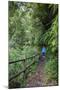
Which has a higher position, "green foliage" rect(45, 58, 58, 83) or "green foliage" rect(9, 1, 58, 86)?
"green foliage" rect(9, 1, 58, 86)

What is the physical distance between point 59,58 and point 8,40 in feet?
1.66

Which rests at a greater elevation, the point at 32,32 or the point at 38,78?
the point at 32,32

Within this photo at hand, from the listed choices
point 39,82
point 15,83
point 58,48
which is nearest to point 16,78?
point 15,83

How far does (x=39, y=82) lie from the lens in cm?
185

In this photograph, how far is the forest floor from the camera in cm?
183

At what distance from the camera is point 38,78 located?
1850 mm

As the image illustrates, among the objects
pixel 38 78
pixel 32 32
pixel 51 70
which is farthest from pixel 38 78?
pixel 32 32

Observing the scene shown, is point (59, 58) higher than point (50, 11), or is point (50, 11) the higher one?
point (50, 11)

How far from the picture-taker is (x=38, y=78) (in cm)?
185

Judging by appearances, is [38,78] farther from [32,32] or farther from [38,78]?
[32,32]

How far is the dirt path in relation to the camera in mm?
1828

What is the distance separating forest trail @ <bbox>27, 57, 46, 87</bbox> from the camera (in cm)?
183

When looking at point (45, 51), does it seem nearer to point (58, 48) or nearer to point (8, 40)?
point (58, 48)

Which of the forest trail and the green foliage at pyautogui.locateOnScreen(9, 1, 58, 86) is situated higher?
the green foliage at pyautogui.locateOnScreen(9, 1, 58, 86)
